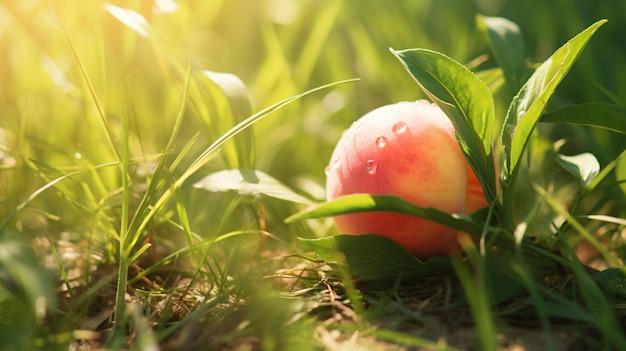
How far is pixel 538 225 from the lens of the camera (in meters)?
1.37

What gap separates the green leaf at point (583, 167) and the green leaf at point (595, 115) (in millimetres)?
117

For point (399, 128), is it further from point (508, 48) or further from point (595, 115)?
point (508, 48)

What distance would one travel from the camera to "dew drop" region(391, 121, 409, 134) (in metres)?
1.09

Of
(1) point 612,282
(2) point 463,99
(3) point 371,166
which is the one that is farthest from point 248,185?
(1) point 612,282

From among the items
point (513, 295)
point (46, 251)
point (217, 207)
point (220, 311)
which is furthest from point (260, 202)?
point (513, 295)

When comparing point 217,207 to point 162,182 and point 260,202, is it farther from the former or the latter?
point 162,182

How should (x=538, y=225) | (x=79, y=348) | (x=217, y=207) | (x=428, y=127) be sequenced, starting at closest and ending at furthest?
(x=79, y=348) → (x=428, y=127) → (x=538, y=225) → (x=217, y=207)

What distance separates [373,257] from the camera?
1.05 meters

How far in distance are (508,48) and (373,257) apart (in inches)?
25.6

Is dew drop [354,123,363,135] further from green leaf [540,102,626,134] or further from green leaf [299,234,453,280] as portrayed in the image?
green leaf [540,102,626,134]

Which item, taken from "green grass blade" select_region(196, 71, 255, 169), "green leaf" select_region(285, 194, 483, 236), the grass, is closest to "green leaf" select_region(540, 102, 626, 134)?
the grass

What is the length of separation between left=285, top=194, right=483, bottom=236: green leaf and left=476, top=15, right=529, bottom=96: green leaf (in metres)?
0.48

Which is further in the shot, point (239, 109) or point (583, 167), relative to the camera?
point (239, 109)

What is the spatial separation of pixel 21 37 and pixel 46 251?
972mm
